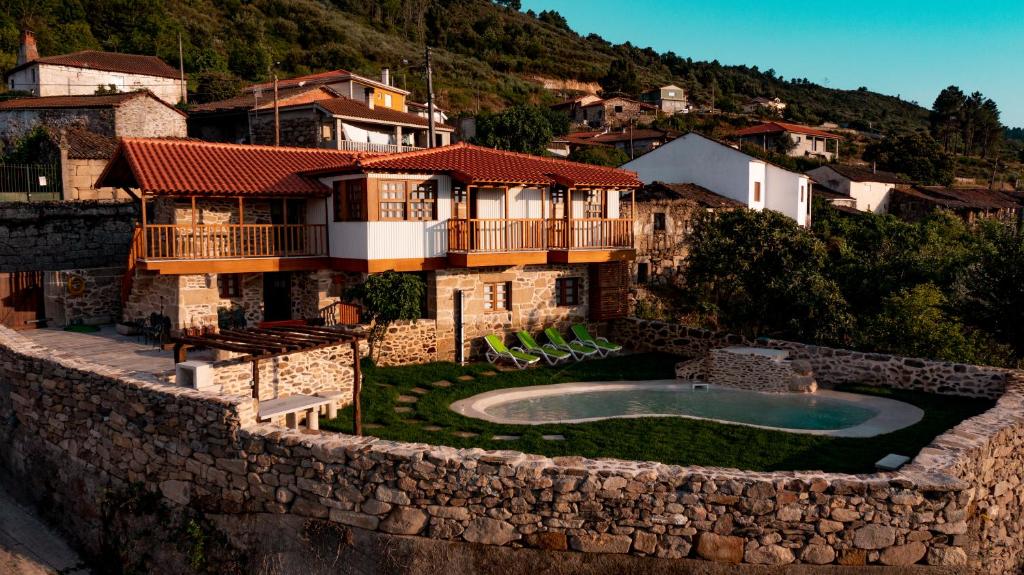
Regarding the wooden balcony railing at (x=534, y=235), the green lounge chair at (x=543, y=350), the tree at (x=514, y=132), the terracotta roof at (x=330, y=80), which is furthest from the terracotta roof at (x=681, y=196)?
the terracotta roof at (x=330, y=80)

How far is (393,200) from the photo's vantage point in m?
19.6

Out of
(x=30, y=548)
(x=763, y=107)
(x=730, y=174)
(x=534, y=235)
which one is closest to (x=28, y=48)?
(x=730, y=174)

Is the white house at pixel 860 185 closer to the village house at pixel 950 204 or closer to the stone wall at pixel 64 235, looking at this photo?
the village house at pixel 950 204

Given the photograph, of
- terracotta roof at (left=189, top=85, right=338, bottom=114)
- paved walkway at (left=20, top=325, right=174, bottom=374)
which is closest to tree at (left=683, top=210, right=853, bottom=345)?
paved walkway at (left=20, top=325, right=174, bottom=374)

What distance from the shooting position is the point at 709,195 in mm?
37344

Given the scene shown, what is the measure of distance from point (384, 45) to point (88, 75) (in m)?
41.3

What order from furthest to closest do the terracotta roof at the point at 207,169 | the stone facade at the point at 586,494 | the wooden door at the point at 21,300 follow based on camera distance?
the wooden door at the point at 21,300
the terracotta roof at the point at 207,169
the stone facade at the point at 586,494

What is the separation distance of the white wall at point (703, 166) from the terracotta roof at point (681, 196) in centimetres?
115

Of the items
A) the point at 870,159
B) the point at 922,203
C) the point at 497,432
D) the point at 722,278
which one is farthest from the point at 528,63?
the point at 497,432

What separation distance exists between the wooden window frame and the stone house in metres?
9.49

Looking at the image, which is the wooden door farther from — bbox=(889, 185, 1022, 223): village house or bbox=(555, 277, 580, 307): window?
bbox=(889, 185, 1022, 223): village house

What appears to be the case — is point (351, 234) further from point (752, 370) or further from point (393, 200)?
point (752, 370)

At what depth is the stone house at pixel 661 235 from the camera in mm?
32781

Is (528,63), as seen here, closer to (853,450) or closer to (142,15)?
(142,15)
